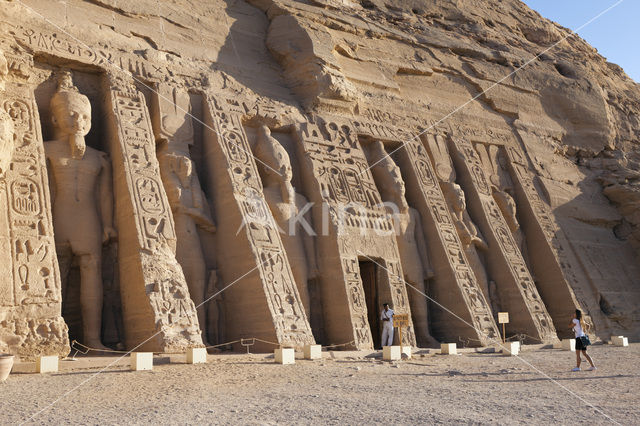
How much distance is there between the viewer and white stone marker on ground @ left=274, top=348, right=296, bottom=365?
806cm

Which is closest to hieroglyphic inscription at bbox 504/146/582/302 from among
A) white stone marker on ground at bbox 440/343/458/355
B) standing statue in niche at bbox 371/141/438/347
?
standing statue in niche at bbox 371/141/438/347

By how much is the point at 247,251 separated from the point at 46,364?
12.3 ft

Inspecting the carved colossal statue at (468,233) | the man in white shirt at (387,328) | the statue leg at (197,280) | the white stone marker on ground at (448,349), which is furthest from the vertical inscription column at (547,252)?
the statue leg at (197,280)

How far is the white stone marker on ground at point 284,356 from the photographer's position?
806cm

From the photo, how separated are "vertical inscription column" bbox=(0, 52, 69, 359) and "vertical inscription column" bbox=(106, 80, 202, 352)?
1.12 m

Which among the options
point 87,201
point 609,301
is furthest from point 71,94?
point 609,301

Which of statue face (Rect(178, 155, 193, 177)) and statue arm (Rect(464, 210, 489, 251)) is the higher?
statue face (Rect(178, 155, 193, 177))

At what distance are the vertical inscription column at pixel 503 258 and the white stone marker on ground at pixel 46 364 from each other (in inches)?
365

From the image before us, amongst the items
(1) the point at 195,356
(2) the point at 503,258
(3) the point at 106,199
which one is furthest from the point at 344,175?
(1) the point at 195,356

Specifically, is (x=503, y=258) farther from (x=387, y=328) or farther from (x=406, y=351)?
(x=406, y=351)

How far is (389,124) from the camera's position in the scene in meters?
14.5

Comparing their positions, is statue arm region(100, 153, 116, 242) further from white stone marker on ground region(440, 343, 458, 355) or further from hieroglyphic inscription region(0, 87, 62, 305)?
white stone marker on ground region(440, 343, 458, 355)

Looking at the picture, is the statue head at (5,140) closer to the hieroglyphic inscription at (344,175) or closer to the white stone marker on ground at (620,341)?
the hieroglyphic inscription at (344,175)

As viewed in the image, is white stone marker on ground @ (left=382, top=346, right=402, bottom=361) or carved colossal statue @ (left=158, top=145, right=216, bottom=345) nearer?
white stone marker on ground @ (left=382, top=346, right=402, bottom=361)
